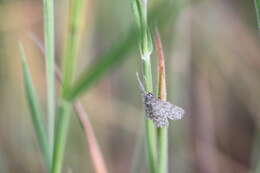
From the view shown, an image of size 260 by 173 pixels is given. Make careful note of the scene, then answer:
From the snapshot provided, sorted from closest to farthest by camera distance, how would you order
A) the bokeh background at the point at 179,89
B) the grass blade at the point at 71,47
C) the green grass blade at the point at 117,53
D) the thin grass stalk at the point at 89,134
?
the green grass blade at the point at 117,53 < the grass blade at the point at 71,47 < the thin grass stalk at the point at 89,134 < the bokeh background at the point at 179,89

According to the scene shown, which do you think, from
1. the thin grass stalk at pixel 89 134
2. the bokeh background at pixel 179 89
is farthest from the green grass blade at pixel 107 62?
the bokeh background at pixel 179 89

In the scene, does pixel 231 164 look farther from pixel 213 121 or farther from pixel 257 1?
pixel 257 1

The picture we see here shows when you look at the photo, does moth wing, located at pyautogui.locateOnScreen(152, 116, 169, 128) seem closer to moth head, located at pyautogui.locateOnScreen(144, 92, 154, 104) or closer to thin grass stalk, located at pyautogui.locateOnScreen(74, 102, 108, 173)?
moth head, located at pyautogui.locateOnScreen(144, 92, 154, 104)

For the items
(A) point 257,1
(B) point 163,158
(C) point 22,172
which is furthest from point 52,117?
(C) point 22,172

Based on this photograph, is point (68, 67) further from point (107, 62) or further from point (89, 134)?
point (89, 134)

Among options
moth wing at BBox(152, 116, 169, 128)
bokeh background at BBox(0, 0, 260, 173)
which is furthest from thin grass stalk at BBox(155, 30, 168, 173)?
bokeh background at BBox(0, 0, 260, 173)

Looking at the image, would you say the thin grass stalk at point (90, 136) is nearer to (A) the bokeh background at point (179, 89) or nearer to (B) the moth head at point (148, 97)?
(B) the moth head at point (148, 97)
